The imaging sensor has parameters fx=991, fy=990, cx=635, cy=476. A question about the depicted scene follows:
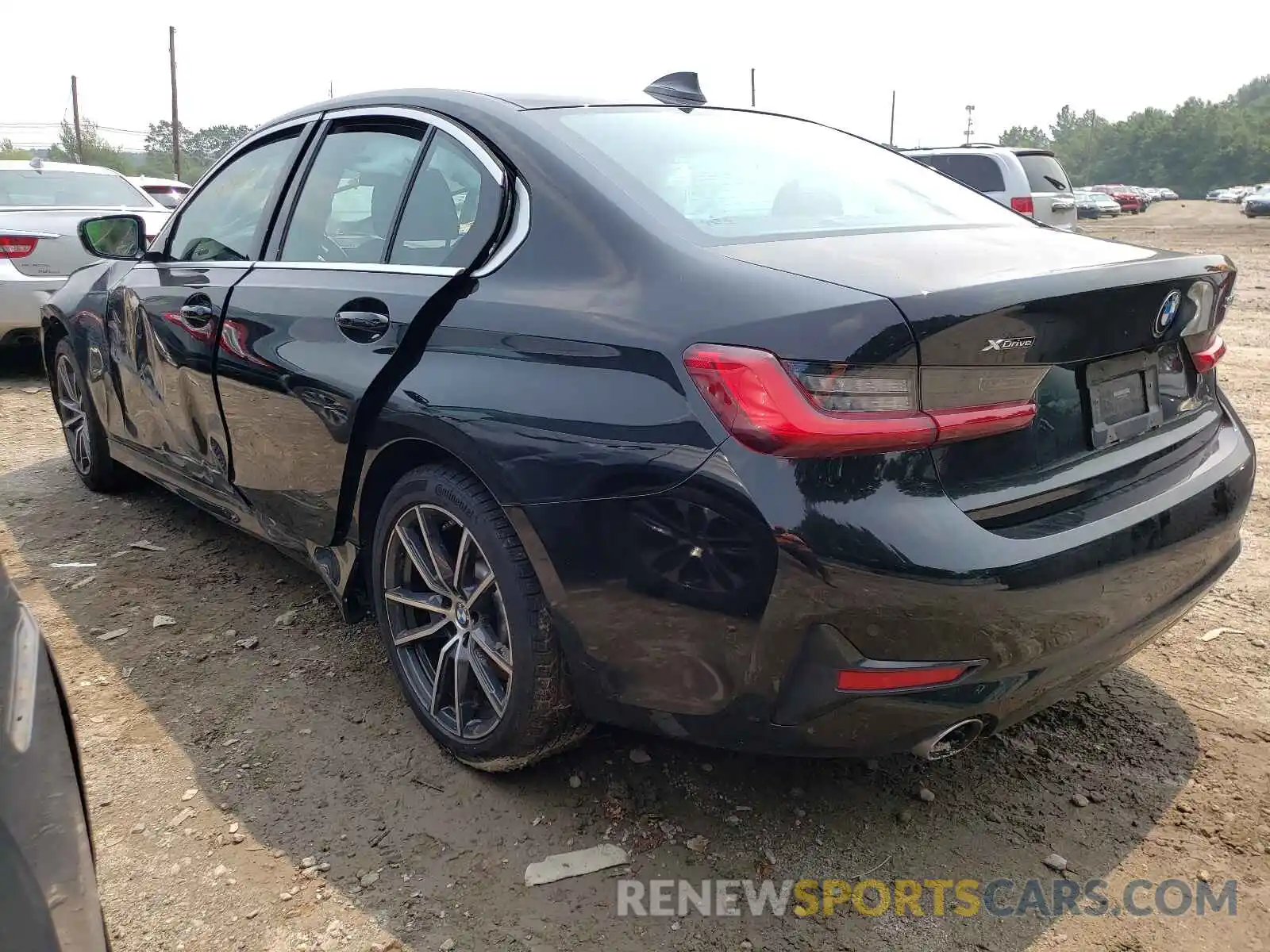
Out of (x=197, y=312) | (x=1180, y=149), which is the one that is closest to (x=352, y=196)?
(x=197, y=312)

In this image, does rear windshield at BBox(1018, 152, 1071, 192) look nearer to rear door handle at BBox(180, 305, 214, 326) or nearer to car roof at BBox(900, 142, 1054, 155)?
car roof at BBox(900, 142, 1054, 155)

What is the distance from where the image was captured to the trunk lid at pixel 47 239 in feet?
23.1

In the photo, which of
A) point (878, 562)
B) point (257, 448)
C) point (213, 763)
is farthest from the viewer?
point (257, 448)

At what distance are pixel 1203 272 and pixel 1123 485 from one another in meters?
0.55

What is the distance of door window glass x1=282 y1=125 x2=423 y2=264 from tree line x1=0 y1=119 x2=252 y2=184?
52203mm

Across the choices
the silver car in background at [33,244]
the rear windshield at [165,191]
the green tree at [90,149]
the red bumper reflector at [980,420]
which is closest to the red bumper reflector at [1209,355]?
the red bumper reflector at [980,420]

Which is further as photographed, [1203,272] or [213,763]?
[213,763]

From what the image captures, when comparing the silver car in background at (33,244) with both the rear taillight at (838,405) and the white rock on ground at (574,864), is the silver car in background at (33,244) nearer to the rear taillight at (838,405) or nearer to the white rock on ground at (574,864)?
the white rock on ground at (574,864)

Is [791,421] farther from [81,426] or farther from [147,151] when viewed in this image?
[147,151]

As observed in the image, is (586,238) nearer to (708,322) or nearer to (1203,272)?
(708,322)

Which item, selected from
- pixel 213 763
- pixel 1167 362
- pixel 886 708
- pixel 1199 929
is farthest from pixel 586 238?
pixel 1199 929

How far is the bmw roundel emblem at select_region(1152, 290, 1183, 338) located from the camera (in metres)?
2.07

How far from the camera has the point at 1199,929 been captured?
196cm

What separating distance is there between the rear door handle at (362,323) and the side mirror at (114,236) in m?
1.77
